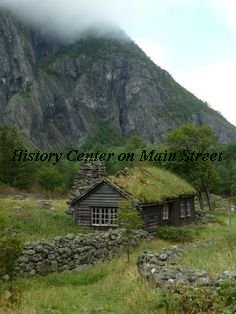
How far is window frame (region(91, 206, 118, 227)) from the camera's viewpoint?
3422 cm

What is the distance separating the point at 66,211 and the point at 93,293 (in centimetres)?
2167

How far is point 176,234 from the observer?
3412 cm

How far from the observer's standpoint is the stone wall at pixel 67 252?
20.4 m

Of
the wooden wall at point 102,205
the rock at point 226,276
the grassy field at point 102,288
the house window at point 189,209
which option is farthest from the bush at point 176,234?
the rock at point 226,276

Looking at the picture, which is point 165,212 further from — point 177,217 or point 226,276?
point 226,276

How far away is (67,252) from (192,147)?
38.6 meters

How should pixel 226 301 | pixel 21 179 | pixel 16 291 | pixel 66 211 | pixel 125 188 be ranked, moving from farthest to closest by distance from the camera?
pixel 21 179 < pixel 66 211 < pixel 125 188 < pixel 16 291 < pixel 226 301

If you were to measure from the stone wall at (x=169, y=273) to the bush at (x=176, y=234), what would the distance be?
15442mm

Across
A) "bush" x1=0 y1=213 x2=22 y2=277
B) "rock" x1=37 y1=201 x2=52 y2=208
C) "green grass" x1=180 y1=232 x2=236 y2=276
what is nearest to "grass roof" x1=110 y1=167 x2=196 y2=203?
"rock" x1=37 y1=201 x2=52 y2=208

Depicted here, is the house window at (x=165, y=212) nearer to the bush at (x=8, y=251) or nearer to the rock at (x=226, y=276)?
the bush at (x=8, y=251)

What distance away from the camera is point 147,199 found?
34344 millimetres

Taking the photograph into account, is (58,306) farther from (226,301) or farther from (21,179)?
(21,179)

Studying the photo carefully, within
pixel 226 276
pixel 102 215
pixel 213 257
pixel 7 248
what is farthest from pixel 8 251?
pixel 102 215

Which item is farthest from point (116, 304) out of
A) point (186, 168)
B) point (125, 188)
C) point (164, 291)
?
point (186, 168)
